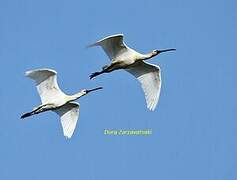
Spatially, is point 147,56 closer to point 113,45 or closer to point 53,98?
point 113,45

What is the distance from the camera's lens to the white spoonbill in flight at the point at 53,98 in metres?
38.6

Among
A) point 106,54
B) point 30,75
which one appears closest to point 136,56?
point 106,54

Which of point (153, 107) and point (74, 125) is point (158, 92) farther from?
point (74, 125)

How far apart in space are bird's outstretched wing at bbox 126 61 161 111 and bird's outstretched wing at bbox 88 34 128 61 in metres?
1.70

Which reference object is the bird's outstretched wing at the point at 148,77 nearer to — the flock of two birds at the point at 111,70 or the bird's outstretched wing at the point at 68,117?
the flock of two birds at the point at 111,70

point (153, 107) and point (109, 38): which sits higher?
A: point (109, 38)

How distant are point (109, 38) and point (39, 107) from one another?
15.5 ft

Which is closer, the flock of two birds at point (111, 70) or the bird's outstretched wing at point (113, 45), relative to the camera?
the bird's outstretched wing at point (113, 45)

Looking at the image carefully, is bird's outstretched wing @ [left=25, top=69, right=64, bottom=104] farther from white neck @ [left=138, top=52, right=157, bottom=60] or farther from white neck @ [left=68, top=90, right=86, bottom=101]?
white neck @ [left=138, top=52, right=157, bottom=60]

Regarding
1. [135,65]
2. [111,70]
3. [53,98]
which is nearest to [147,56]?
[135,65]

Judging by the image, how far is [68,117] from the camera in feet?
135

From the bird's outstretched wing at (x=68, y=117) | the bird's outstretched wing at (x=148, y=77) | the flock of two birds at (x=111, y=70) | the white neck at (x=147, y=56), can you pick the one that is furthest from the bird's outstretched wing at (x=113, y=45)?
the bird's outstretched wing at (x=68, y=117)

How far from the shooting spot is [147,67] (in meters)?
39.6

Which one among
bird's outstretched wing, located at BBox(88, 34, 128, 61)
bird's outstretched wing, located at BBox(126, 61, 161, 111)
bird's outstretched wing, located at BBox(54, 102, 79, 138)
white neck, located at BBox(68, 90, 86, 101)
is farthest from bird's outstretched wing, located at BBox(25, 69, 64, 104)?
bird's outstretched wing, located at BBox(126, 61, 161, 111)
